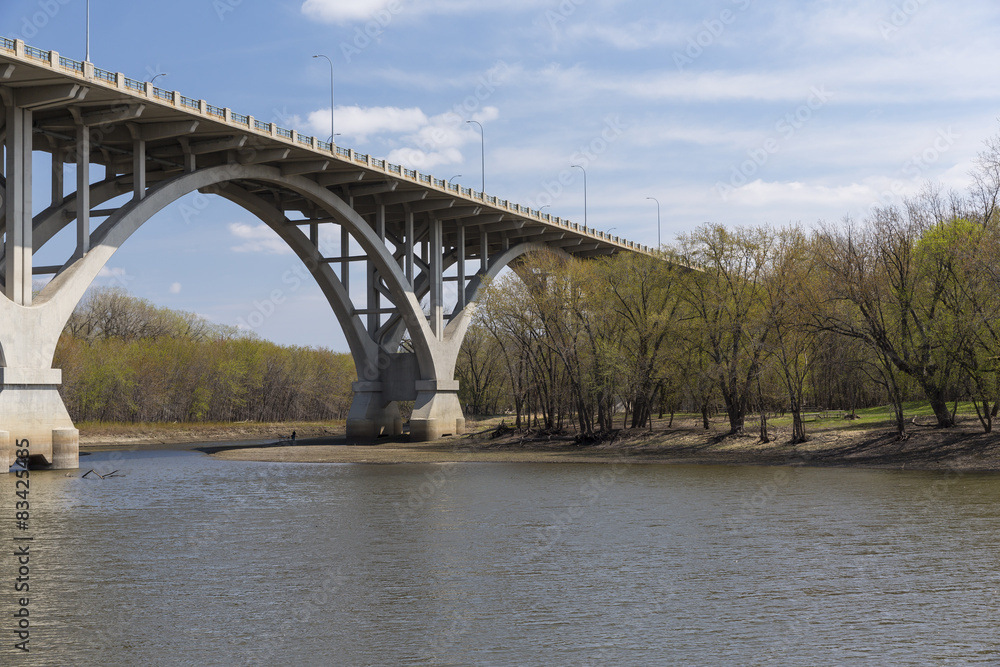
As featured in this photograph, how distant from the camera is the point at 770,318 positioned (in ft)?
144

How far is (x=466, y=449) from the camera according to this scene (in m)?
57.1

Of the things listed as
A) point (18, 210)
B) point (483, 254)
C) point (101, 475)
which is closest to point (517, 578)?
point (101, 475)

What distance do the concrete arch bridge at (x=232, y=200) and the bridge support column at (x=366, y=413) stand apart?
104 mm

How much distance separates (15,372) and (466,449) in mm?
26848

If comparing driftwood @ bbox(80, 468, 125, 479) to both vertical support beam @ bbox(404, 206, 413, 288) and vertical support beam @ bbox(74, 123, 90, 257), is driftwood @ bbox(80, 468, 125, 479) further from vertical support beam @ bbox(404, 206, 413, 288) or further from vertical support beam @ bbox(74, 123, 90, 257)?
vertical support beam @ bbox(404, 206, 413, 288)

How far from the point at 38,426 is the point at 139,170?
12880mm

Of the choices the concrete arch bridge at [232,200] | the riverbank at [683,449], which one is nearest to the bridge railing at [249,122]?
the concrete arch bridge at [232,200]

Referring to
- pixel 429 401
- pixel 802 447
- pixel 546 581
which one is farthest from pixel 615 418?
pixel 546 581

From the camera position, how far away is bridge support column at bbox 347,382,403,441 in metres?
69.2

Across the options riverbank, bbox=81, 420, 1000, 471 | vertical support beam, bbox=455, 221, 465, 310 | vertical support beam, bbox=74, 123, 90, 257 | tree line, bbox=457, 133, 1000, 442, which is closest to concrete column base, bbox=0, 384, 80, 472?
vertical support beam, bbox=74, 123, 90, 257

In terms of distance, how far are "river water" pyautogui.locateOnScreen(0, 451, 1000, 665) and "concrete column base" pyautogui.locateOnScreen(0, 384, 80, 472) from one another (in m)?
9.50

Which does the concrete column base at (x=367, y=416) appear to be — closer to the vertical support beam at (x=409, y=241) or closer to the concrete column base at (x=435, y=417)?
the concrete column base at (x=435, y=417)

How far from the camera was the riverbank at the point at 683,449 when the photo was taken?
127ft

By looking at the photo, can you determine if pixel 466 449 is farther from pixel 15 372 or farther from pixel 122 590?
pixel 122 590
